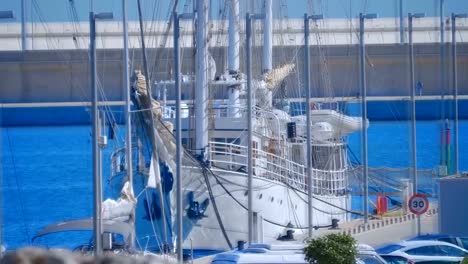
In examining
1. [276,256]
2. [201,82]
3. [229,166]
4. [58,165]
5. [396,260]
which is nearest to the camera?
[276,256]

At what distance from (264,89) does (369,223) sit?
415 cm

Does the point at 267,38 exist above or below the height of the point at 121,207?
above

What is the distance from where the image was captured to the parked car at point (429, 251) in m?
14.7

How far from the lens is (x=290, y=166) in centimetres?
2316

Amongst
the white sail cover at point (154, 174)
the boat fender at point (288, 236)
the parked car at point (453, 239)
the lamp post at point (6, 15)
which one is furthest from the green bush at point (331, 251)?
the boat fender at point (288, 236)

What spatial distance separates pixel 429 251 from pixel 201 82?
6376mm

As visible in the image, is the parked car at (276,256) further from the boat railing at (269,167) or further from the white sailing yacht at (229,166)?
the boat railing at (269,167)

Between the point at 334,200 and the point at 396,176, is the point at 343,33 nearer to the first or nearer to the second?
the point at 396,176

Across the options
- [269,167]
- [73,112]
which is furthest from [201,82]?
[73,112]

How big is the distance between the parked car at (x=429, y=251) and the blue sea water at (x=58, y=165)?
24.1ft

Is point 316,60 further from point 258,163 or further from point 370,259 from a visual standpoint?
point 370,259

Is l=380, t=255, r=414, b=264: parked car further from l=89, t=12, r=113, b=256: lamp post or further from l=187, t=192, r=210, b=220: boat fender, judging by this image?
l=187, t=192, r=210, b=220: boat fender

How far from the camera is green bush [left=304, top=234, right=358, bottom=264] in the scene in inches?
419

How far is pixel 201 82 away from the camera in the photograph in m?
19.8
